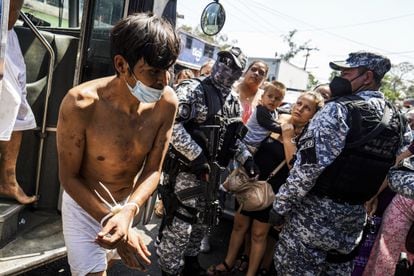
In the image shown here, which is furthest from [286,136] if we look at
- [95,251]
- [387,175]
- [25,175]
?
[25,175]

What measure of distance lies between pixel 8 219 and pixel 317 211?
2.10 m

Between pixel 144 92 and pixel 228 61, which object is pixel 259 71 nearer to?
pixel 228 61

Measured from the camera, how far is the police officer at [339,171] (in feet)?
→ 7.13

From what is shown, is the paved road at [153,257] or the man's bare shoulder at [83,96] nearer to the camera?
the man's bare shoulder at [83,96]

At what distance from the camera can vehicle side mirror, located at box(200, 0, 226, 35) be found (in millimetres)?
2809

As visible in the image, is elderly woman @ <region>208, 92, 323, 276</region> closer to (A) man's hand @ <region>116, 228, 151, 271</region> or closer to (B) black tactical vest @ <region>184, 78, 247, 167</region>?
(B) black tactical vest @ <region>184, 78, 247, 167</region>

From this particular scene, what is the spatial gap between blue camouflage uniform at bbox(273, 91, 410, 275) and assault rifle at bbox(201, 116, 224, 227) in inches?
20.8

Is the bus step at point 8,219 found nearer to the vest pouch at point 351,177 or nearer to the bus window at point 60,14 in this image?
the bus window at point 60,14

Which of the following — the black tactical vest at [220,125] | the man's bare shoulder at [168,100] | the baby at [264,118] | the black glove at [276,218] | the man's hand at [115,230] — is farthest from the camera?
the baby at [264,118]

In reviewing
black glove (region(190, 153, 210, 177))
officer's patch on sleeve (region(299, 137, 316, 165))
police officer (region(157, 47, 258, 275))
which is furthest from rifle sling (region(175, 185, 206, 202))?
officer's patch on sleeve (region(299, 137, 316, 165))

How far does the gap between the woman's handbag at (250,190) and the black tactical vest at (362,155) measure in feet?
2.11

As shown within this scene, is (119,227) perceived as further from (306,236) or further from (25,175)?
(25,175)

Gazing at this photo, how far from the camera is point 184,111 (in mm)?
2523

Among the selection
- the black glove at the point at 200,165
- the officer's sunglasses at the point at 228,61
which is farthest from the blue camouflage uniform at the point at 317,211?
the officer's sunglasses at the point at 228,61
